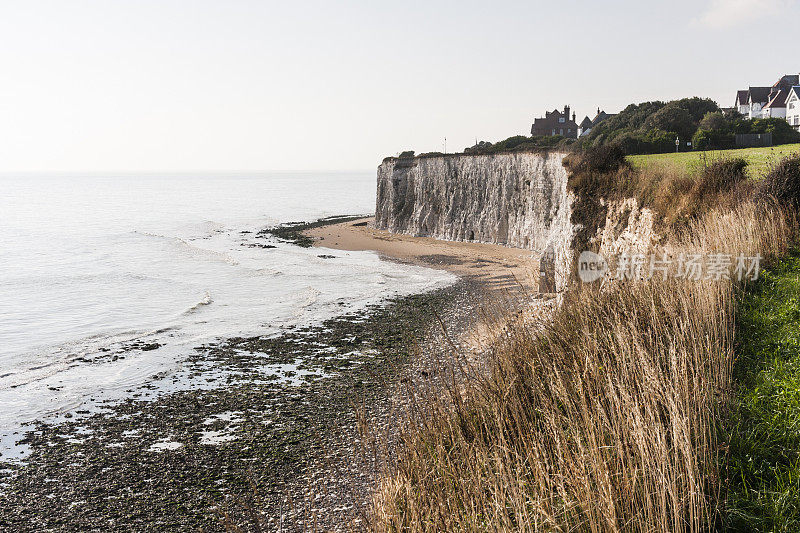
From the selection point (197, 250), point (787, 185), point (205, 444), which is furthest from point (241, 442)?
point (197, 250)

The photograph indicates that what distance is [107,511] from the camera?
904 cm

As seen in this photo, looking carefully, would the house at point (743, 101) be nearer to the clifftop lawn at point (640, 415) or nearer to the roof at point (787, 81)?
the roof at point (787, 81)

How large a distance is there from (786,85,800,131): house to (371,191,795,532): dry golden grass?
6677 centimetres

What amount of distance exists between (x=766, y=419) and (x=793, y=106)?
77.1 metres

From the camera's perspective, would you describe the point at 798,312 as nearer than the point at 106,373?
Yes

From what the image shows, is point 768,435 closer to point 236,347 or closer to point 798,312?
point 798,312

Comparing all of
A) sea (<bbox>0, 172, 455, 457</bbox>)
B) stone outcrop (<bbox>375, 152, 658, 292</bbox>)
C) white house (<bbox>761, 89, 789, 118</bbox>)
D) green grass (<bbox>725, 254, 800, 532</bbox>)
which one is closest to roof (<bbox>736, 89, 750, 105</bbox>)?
white house (<bbox>761, 89, 789, 118</bbox>)

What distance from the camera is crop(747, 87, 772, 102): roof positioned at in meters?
77.2

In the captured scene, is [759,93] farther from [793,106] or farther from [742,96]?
[793,106]

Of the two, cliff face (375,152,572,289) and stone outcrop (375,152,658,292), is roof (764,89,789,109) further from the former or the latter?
cliff face (375,152,572,289)

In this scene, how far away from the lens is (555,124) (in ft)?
308

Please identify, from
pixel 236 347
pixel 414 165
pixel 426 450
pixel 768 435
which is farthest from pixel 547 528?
pixel 414 165

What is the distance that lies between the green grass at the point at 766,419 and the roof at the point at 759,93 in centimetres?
8348

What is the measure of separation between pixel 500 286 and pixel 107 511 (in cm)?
1904
